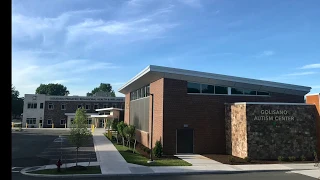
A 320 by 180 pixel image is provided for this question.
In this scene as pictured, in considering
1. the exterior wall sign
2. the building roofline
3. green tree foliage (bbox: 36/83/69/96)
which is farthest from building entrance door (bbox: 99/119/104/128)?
green tree foliage (bbox: 36/83/69/96)

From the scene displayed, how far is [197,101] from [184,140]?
345 centimetres

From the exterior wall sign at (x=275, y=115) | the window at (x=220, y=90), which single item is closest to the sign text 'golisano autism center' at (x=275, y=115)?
the exterior wall sign at (x=275, y=115)

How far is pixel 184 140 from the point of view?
23703 millimetres

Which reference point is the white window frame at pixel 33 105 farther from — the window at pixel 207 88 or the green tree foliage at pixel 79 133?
the green tree foliage at pixel 79 133

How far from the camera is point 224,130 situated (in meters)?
24.4

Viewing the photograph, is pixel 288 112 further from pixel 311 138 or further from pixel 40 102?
pixel 40 102

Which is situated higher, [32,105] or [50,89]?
[50,89]

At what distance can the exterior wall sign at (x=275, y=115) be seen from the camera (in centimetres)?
2138

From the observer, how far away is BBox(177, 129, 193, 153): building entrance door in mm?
23594

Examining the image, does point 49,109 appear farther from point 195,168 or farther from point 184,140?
point 195,168

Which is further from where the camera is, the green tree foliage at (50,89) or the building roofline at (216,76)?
the green tree foliage at (50,89)

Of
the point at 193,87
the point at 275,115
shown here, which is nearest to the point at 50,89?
the point at 193,87

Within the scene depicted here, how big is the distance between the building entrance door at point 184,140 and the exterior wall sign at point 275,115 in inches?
234
